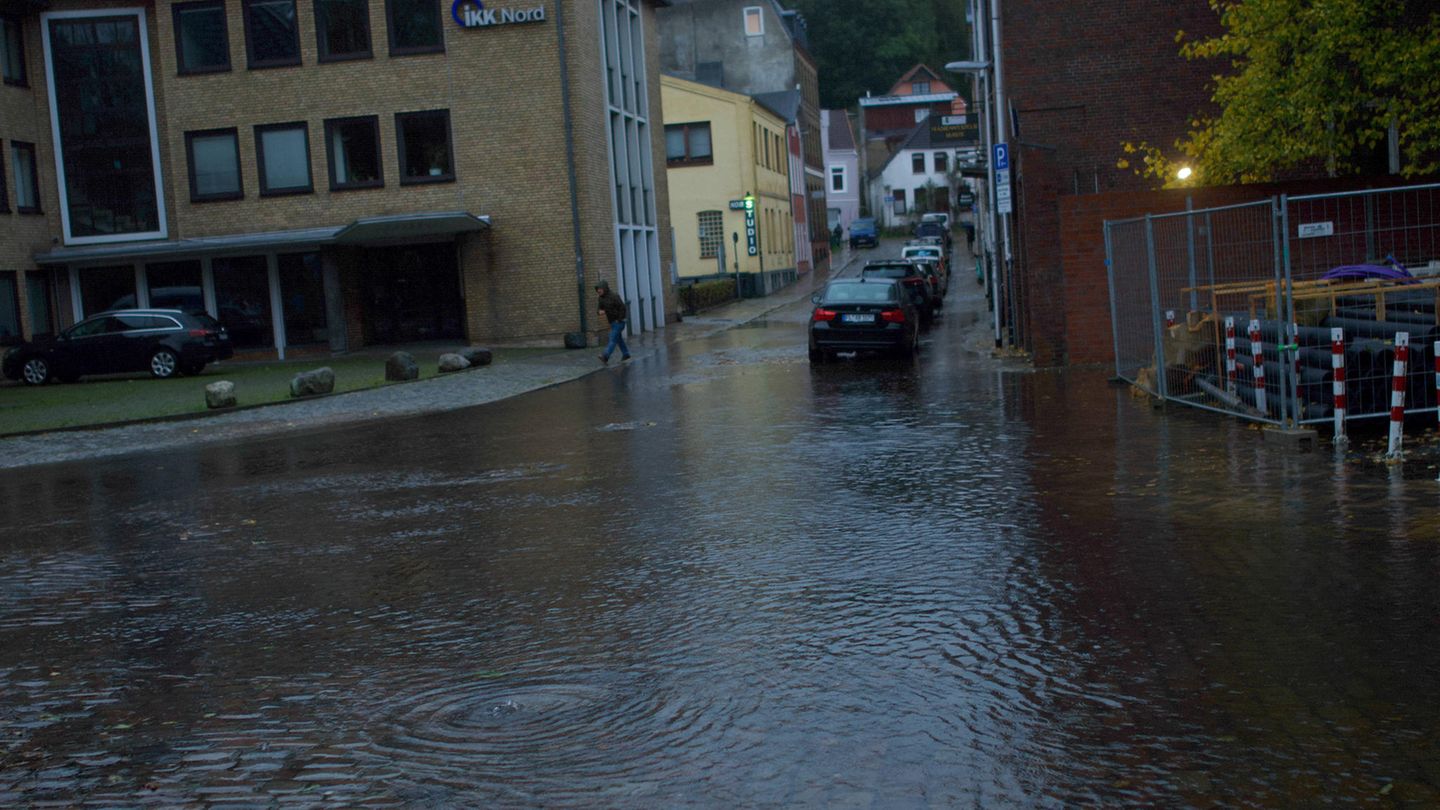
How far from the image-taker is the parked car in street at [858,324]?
80.3ft

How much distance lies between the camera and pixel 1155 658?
572 centimetres

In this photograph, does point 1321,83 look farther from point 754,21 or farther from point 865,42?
point 865,42

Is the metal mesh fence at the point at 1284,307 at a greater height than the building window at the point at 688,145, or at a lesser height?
lesser

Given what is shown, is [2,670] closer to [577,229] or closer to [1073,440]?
[1073,440]

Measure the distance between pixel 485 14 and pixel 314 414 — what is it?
1690 centimetres

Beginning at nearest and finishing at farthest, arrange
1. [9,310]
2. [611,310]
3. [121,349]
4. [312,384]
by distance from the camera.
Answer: [312,384] → [611,310] → [121,349] → [9,310]

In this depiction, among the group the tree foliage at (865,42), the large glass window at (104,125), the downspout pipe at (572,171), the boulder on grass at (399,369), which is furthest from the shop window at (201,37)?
the tree foliage at (865,42)

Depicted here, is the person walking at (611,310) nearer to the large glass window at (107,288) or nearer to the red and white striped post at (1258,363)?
the large glass window at (107,288)

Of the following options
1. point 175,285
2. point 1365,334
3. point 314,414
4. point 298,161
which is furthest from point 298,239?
point 1365,334

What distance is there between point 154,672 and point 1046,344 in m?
17.3

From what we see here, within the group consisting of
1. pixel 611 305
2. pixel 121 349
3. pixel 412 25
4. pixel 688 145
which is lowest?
pixel 121 349

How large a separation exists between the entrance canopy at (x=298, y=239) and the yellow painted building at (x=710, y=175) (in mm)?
24193

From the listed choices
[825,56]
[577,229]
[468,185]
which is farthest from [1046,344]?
[825,56]

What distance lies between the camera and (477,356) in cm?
2858
